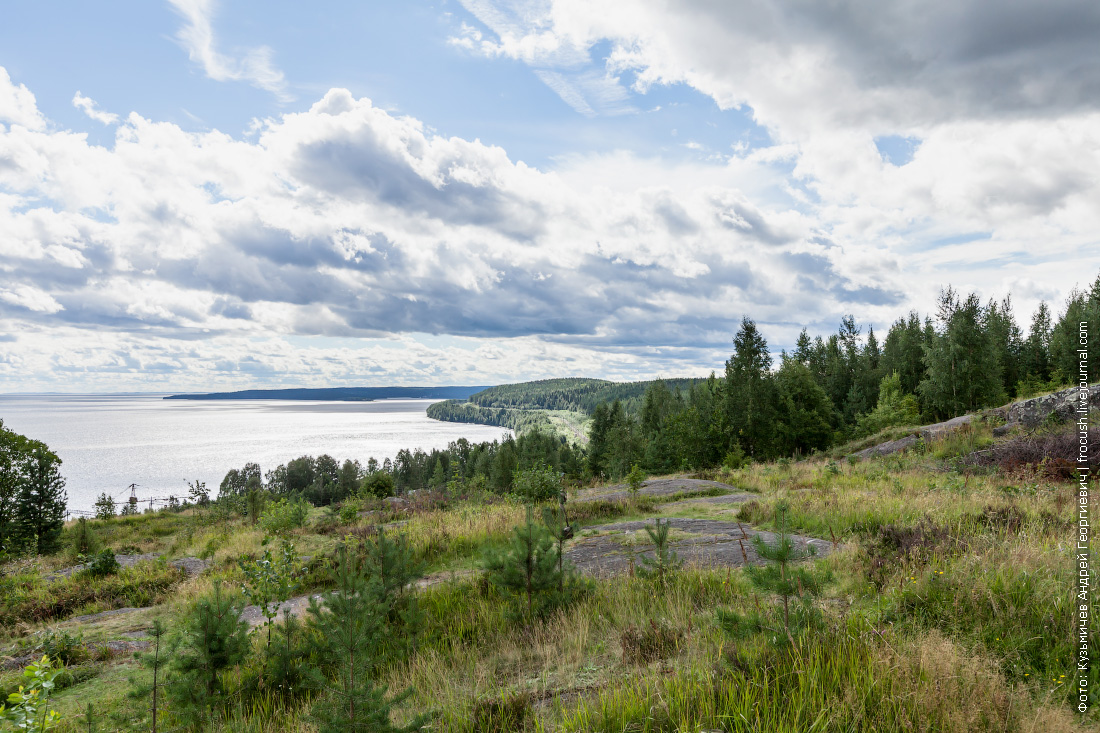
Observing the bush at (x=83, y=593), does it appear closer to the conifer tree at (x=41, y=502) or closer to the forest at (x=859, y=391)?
the conifer tree at (x=41, y=502)

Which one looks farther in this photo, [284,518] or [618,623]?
[284,518]

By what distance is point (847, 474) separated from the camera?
54.9 feet

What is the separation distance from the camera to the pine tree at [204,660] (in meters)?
4.64

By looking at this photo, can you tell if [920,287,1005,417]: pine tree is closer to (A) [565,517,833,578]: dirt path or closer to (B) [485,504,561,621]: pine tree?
(A) [565,517,833,578]: dirt path

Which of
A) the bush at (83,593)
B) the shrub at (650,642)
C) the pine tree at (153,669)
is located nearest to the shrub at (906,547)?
the shrub at (650,642)

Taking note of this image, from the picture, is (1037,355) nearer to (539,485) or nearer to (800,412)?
(800,412)

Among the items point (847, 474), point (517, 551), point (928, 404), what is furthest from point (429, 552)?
point (928, 404)

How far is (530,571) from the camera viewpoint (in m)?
6.25

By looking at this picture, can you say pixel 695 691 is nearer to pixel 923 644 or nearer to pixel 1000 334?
pixel 923 644

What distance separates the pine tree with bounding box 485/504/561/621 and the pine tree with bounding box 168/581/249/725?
2.86 metres

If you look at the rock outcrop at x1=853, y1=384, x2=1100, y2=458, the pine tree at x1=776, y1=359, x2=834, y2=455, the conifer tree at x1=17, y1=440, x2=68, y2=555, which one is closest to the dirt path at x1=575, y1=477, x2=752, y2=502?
the rock outcrop at x1=853, y1=384, x2=1100, y2=458

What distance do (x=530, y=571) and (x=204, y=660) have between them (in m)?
3.49

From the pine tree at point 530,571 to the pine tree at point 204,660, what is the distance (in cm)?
286

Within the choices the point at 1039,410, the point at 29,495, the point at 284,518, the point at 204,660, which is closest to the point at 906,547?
the point at 204,660
